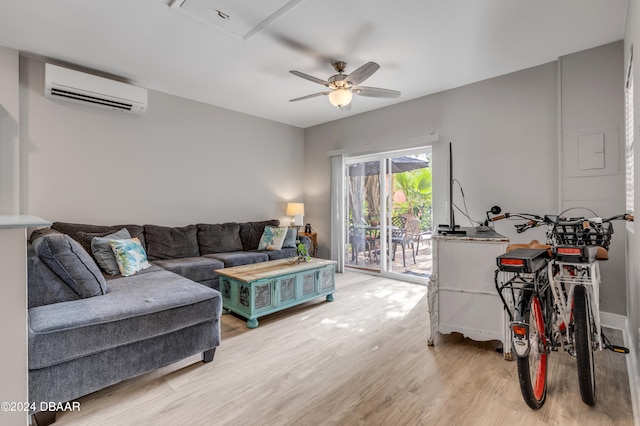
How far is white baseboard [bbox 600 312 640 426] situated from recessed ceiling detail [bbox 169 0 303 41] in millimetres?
3194

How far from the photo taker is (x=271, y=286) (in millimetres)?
2953

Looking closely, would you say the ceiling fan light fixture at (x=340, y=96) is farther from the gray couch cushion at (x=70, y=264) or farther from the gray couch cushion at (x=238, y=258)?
the gray couch cushion at (x=70, y=264)

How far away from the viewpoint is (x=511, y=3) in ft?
7.48

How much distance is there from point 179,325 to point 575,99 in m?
4.09

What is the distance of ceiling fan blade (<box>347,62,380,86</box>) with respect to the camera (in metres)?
2.61

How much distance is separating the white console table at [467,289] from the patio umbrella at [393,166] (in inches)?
92.8

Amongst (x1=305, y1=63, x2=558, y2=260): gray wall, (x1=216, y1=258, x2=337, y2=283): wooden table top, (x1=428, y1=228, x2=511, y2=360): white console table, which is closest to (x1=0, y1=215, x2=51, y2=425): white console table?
(x1=216, y1=258, x2=337, y2=283): wooden table top

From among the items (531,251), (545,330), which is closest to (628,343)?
(545,330)

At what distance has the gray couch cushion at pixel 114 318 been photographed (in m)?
1.51

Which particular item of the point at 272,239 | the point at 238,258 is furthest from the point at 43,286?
the point at 272,239

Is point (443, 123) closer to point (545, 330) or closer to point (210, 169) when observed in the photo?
point (545, 330)

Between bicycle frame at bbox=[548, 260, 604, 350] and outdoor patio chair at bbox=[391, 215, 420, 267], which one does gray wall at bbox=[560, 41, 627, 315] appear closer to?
bicycle frame at bbox=[548, 260, 604, 350]

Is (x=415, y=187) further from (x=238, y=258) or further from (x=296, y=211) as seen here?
(x=238, y=258)

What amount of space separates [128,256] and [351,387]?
2.40 metres
